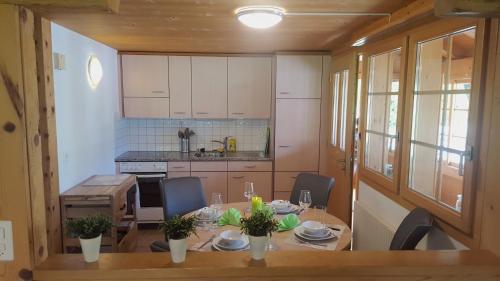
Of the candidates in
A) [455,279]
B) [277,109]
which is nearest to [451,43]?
[455,279]

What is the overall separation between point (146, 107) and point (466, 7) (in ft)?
12.8

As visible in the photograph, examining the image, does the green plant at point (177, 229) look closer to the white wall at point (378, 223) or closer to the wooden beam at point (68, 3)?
the wooden beam at point (68, 3)

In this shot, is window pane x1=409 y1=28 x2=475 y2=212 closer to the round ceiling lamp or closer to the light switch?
the round ceiling lamp

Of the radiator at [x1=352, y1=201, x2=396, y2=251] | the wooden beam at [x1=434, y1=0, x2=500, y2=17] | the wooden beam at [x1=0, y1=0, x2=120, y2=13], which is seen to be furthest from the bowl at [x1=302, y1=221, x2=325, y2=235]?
the wooden beam at [x1=0, y1=0, x2=120, y2=13]

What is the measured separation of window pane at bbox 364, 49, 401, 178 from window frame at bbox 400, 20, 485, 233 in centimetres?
19

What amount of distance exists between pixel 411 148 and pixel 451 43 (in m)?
0.73

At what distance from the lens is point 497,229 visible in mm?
1376

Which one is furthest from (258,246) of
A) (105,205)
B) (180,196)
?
(105,205)

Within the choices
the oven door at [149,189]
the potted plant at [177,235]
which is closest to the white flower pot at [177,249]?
the potted plant at [177,235]

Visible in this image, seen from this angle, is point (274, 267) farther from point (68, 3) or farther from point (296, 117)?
point (296, 117)

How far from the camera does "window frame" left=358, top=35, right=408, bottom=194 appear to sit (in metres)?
2.53

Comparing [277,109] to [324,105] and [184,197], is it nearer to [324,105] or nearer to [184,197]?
[324,105]

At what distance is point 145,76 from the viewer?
14.8ft

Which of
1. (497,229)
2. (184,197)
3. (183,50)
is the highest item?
(183,50)
